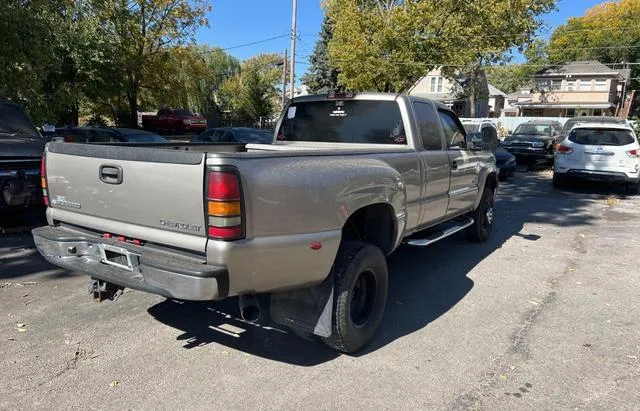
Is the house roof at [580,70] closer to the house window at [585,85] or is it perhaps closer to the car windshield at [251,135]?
the house window at [585,85]

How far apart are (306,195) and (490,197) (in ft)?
16.0

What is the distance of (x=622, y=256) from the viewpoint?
22.6ft

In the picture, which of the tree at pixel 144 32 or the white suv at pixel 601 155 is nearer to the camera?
the white suv at pixel 601 155

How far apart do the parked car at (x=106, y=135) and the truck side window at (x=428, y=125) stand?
801 centimetres

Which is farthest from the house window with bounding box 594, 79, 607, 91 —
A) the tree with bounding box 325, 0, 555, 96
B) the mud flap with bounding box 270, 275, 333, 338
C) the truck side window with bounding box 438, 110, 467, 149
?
the mud flap with bounding box 270, 275, 333, 338

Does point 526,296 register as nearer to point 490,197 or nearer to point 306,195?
point 490,197

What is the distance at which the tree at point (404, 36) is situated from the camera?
67.6 feet

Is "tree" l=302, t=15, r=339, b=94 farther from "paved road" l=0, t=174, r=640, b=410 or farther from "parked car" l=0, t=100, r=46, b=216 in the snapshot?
"paved road" l=0, t=174, r=640, b=410

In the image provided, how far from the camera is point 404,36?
20.7 m

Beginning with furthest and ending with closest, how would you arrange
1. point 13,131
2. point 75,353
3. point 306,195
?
point 13,131, point 75,353, point 306,195

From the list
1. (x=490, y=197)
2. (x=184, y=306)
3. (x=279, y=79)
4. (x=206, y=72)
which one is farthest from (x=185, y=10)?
(x=279, y=79)

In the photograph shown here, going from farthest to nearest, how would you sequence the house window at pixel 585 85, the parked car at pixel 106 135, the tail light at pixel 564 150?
the house window at pixel 585 85, the tail light at pixel 564 150, the parked car at pixel 106 135

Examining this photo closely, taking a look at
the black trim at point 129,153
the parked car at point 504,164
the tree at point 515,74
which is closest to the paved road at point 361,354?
the black trim at point 129,153

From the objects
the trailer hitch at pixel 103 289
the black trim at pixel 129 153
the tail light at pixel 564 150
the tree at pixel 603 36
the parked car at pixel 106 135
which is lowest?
the trailer hitch at pixel 103 289
